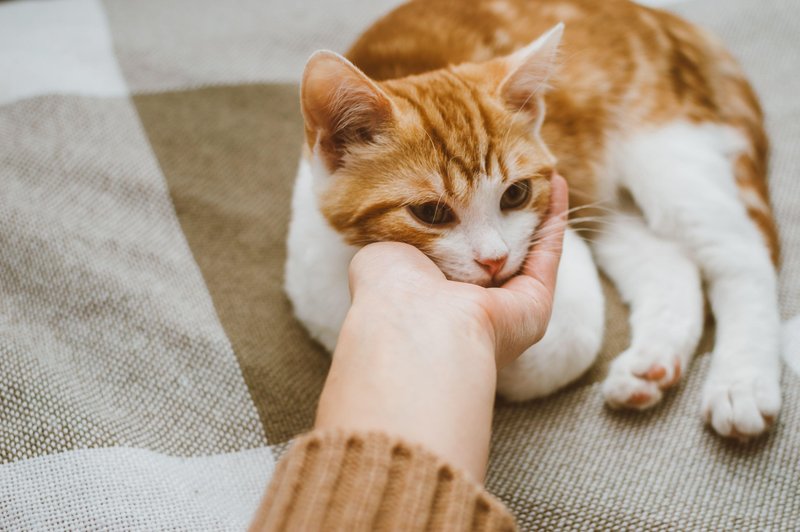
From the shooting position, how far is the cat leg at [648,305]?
48.7 inches

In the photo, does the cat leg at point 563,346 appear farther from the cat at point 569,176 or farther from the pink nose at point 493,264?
the pink nose at point 493,264

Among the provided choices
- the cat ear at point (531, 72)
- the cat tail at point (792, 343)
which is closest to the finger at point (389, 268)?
the cat ear at point (531, 72)

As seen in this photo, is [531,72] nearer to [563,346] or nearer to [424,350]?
[563,346]

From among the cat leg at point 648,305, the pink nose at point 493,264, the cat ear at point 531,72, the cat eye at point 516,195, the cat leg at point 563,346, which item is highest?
the cat ear at point 531,72

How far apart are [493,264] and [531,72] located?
0.40 m

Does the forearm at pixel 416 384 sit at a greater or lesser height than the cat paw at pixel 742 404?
greater

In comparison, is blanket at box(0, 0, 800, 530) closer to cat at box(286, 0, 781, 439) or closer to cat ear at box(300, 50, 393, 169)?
cat at box(286, 0, 781, 439)

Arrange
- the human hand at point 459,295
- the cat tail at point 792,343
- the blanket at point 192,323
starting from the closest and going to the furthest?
the human hand at point 459,295 < the blanket at point 192,323 < the cat tail at point 792,343

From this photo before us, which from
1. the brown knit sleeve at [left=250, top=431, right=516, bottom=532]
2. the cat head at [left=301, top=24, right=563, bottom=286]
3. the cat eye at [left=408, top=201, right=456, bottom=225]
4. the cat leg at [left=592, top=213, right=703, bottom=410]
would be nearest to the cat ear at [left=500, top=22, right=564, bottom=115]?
the cat head at [left=301, top=24, right=563, bottom=286]

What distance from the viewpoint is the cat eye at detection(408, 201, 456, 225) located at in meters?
1.12

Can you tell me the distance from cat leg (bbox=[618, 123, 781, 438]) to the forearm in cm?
60

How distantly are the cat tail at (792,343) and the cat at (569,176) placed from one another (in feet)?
0.13

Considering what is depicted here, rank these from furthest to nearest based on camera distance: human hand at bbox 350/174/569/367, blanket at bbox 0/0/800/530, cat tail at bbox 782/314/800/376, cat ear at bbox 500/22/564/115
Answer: cat tail at bbox 782/314/800/376 < cat ear at bbox 500/22/564/115 < blanket at bbox 0/0/800/530 < human hand at bbox 350/174/569/367

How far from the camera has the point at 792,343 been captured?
1319 millimetres
